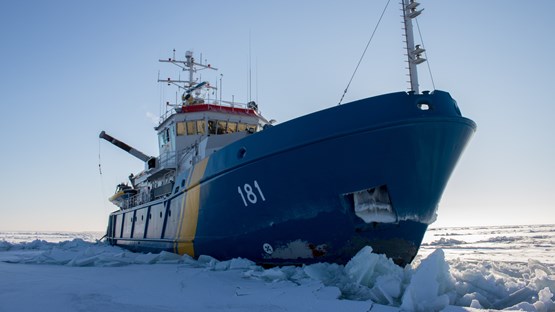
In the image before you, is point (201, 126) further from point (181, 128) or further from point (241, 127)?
point (241, 127)

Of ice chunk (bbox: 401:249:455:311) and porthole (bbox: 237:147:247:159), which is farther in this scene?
porthole (bbox: 237:147:247:159)

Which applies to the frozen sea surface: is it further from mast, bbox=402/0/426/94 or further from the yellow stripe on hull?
mast, bbox=402/0/426/94

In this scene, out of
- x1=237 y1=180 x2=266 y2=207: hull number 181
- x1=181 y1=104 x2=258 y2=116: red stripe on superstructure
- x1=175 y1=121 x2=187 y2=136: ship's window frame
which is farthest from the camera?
x1=175 y1=121 x2=187 y2=136: ship's window frame

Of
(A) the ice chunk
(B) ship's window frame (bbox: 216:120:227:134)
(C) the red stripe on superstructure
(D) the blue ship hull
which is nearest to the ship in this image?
(D) the blue ship hull

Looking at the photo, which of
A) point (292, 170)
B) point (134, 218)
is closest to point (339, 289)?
point (292, 170)

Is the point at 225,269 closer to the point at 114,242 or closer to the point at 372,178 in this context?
the point at 372,178

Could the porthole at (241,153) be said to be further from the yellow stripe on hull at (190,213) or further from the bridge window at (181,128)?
the bridge window at (181,128)

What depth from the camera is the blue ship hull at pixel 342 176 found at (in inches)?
236

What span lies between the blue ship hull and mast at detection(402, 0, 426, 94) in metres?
1.17

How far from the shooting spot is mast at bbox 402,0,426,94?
24.1 feet

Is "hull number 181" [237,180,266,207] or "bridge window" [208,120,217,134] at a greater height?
"bridge window" [208,120,217,134]

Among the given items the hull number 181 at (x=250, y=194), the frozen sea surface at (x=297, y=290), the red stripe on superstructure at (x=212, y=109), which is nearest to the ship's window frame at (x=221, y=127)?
the red stripe on superstructure at (x=212, y=109)

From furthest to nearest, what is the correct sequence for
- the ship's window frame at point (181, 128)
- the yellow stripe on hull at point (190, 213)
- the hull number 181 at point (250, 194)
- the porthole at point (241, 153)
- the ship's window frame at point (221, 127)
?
the ship's window frame at point (181, 128) → the ship's window frame at point (221, 127) → the yellow stripe on hull at point (190, 213) → the porthole at point (241, 153) → the hull number 181 at point (250, 194)

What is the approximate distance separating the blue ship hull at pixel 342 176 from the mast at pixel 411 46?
1169 mm
